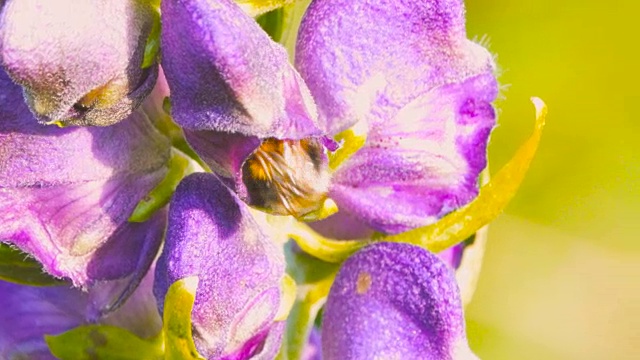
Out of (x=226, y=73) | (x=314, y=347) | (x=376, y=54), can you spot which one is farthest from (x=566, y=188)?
(x=226, y=73)

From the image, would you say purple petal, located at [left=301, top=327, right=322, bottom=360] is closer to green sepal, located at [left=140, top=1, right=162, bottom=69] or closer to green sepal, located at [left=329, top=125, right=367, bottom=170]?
green sepal, located at [left=329, top=125, right=367, bottom=170]

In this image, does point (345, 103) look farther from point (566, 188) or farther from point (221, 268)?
point (566, 188)

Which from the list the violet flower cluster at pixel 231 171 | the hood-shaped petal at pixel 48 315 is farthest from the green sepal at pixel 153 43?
the hood-shaped petal at pixel 48 315

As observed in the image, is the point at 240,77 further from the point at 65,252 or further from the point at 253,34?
the point at 65,252

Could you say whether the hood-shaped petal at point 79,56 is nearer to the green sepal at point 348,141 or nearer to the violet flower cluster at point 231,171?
the violet flower cluster at point 231,171

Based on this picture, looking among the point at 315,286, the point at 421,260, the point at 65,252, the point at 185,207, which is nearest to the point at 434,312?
the point at 421,260

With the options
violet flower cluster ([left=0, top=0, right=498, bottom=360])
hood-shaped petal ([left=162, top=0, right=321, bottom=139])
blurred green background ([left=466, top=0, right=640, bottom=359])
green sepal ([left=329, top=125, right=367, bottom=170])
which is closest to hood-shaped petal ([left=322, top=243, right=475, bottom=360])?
violet flower cluster ([left=0, top=0, right=498, bottom=360])
